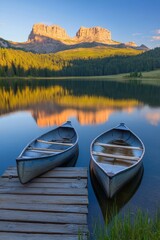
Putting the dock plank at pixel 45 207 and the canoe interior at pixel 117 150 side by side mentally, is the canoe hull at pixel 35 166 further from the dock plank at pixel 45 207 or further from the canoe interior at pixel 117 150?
the canoe interior at pixel 117 150

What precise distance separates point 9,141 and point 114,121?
44.2ft

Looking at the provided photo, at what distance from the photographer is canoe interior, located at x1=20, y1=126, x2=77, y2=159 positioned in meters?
12.6

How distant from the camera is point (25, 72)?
496 ft

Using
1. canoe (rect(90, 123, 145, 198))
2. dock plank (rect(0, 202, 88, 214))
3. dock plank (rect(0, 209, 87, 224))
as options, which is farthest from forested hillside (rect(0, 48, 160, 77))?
dock plank (rect(0, 209, 87, 224))

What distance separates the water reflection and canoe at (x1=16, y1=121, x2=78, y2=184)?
7.17ft

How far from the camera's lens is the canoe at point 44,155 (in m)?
9.90

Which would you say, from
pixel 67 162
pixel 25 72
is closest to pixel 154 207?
pixel 67 162

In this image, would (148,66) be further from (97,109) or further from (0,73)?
(97,109)

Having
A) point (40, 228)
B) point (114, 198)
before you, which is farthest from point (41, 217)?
point (114, 198)

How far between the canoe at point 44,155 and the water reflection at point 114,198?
2.19 metres

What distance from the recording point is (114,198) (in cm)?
977

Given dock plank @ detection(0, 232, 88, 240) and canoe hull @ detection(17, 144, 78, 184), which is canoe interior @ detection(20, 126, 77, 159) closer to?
canoe hull @ detection(17, 144, 78, 184)

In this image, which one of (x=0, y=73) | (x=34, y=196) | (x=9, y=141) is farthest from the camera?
(x=0, y=73)

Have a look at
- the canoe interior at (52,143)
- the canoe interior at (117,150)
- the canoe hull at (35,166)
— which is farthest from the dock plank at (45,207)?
the canoe interior at (52,143)
